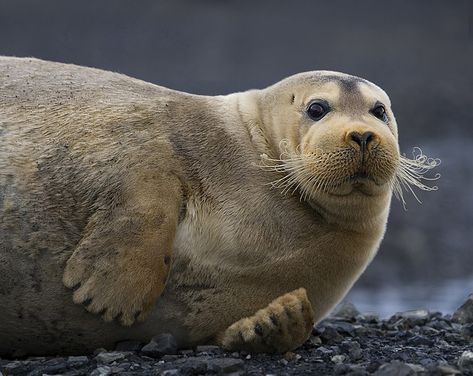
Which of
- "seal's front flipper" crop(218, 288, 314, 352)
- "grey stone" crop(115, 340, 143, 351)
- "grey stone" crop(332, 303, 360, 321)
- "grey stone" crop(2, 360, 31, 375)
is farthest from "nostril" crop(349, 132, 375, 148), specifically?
"grey stone" crop(332, 303, 360, 321)

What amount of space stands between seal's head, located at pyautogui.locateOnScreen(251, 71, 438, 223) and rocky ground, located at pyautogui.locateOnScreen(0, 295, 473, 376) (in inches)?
34.4

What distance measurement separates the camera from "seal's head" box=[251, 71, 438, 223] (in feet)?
24.6

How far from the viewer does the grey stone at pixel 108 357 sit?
291 inches

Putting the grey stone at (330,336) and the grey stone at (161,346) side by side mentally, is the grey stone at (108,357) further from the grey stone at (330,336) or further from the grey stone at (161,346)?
the grey stone at (330,336)

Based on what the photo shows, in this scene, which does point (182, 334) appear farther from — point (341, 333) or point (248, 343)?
point (341, 333)

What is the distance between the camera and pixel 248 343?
7.55 m

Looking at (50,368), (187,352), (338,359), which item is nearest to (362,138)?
(338,359)

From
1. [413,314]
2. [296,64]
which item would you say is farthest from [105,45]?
[413,314]

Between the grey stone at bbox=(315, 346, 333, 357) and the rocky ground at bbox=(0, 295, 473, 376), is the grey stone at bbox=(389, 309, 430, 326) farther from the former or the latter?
the grey stone at bbox=(315, 346, 333, 357)

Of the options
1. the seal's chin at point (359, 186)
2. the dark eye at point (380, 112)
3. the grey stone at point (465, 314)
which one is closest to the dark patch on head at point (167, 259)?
the seal's chin at point (359, 186)

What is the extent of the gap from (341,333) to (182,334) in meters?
1.31

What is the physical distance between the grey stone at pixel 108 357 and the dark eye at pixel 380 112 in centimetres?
208

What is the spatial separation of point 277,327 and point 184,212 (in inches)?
34.5

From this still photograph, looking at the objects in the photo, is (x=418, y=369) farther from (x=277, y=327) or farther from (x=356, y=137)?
(x=356, y=137)
